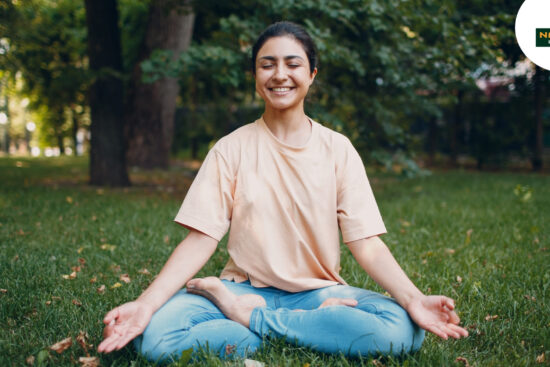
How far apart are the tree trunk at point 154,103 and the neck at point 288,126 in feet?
23.9

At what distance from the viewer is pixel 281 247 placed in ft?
7.66

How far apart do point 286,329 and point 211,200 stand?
0.66 m

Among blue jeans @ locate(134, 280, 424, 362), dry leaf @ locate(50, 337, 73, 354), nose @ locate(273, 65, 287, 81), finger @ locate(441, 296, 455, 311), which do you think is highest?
nose @ locate(273, 65, 287, 81)

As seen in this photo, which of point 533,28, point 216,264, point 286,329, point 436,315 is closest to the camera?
point 436,315

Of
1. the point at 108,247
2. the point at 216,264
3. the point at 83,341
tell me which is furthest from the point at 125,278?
the point at 83,341

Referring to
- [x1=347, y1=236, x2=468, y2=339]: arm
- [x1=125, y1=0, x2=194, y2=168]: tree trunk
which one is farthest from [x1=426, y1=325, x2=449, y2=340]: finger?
[x1=125, y1=0, x2=194, y2=168]: tree trunk

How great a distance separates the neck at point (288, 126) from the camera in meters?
2.45

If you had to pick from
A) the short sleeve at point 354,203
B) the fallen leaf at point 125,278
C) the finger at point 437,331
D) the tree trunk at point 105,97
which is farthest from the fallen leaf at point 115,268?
the tree trunk at point 105,97

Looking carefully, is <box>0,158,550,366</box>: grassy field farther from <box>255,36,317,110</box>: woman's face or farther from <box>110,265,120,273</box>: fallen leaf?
<box>255,36,317,110</box>: woman's face

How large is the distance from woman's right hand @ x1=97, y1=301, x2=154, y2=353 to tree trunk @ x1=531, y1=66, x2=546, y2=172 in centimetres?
1153

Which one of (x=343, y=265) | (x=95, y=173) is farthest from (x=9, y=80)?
(x=343, y=265)

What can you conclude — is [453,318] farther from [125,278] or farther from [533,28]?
[533,28]

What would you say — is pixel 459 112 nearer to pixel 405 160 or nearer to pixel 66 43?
pixel 405 160

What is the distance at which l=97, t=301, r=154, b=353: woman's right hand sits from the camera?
1.89 metres
